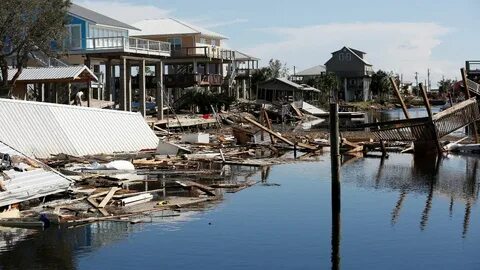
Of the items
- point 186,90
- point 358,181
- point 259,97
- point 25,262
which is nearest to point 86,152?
point 358,181

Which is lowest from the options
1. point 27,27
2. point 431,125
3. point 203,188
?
point 203,188

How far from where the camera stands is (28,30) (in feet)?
166

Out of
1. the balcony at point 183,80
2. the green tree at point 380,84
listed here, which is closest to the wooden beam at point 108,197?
the balcony at point 183,80

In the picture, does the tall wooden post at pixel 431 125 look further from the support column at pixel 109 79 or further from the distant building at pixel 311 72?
the distant building at pixel 311 72

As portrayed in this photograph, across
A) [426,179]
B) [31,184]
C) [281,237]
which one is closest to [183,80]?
[426,179]

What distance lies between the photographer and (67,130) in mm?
37438

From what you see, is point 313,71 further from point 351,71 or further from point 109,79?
point 109,79

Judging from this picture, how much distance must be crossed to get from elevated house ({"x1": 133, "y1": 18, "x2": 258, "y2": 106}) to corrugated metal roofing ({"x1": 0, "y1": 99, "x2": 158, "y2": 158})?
37.9 metres

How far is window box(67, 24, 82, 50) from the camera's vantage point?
6209 centimetres

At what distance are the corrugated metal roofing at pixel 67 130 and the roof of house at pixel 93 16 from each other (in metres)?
23.0

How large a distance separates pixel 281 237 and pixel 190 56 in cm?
6847

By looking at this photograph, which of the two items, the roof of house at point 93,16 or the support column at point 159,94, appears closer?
the roof of house at point 93,16

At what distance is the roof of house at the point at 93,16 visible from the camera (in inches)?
2547

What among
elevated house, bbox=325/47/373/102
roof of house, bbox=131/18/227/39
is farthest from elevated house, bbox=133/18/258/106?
elevated house, bbox=325/47/373/102
